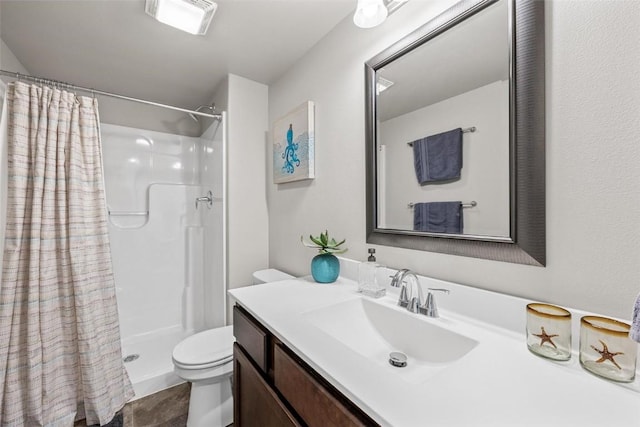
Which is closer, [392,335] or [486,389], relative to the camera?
[486,389]

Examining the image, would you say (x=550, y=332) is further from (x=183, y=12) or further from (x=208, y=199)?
(x=208, y=199)

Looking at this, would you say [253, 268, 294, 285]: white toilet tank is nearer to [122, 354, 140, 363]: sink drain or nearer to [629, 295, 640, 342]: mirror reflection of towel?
[122, 354, 140, 363]: sink drain

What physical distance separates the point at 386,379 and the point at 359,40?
1.42 metres

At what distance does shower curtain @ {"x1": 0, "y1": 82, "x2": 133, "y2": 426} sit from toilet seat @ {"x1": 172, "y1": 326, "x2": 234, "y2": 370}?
41 centimetres

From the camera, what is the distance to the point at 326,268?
1.25 m

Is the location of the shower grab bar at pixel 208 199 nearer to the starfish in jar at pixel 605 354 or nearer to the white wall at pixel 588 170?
the white wall at pixel 588 170

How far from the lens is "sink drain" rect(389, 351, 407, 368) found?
810 mm

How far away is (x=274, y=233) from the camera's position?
2.02 meters

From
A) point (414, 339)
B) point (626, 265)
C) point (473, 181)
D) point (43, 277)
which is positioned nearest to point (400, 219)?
point (473, 181)

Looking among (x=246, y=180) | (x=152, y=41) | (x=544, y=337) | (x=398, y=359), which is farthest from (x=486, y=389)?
(x=152, y=41)

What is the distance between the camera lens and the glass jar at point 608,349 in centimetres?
52

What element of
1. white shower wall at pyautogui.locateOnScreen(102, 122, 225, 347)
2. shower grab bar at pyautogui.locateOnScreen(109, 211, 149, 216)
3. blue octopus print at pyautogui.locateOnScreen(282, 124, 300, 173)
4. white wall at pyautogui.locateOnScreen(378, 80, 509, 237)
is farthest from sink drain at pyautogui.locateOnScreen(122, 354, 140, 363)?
white wall at pyautogui.locateOnScreen(378, 80, 509, 237)

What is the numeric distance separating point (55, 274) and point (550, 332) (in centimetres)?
205

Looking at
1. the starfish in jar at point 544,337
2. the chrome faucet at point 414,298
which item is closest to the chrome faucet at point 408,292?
the chrome faucet at point 414,298
